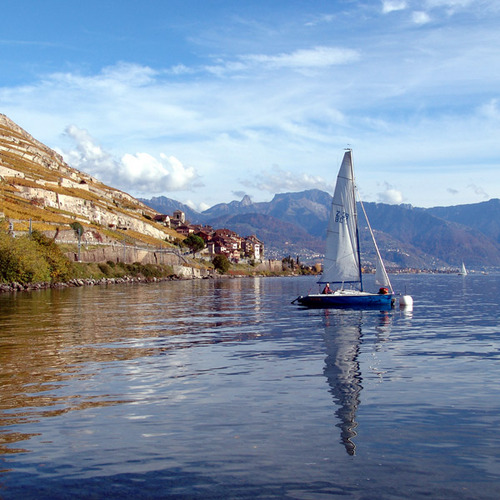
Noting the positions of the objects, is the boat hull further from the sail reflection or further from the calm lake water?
the calm lake water

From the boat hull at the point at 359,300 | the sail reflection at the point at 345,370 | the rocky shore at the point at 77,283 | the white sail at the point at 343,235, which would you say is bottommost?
the sail reflection at the point at 345,370

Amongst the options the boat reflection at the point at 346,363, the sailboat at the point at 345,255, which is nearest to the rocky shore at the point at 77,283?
the sailboat at the point at 345,255

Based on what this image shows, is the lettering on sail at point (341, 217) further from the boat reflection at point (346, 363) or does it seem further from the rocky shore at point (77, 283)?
the rocky shore at point (77, 283)

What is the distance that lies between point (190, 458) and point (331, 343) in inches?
870

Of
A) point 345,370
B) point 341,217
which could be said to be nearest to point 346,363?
point 345,370

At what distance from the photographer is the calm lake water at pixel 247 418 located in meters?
12.2

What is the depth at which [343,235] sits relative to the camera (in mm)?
61000

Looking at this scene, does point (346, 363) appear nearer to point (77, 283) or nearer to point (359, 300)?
point (359, 300)

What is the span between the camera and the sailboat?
6034 centimetres

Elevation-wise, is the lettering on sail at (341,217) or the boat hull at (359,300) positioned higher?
the lettering on sail at (341,217)

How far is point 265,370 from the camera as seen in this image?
25.5 meters

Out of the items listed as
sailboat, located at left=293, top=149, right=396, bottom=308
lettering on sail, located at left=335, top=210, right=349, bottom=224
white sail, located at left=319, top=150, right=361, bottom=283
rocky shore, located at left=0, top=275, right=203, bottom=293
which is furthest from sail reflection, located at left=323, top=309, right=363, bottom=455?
rocky shore, located at left=0, top=275, right=203, bottom=293

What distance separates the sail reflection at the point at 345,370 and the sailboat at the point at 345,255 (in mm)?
11382

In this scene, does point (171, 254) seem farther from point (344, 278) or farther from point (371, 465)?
point (371, 465)
